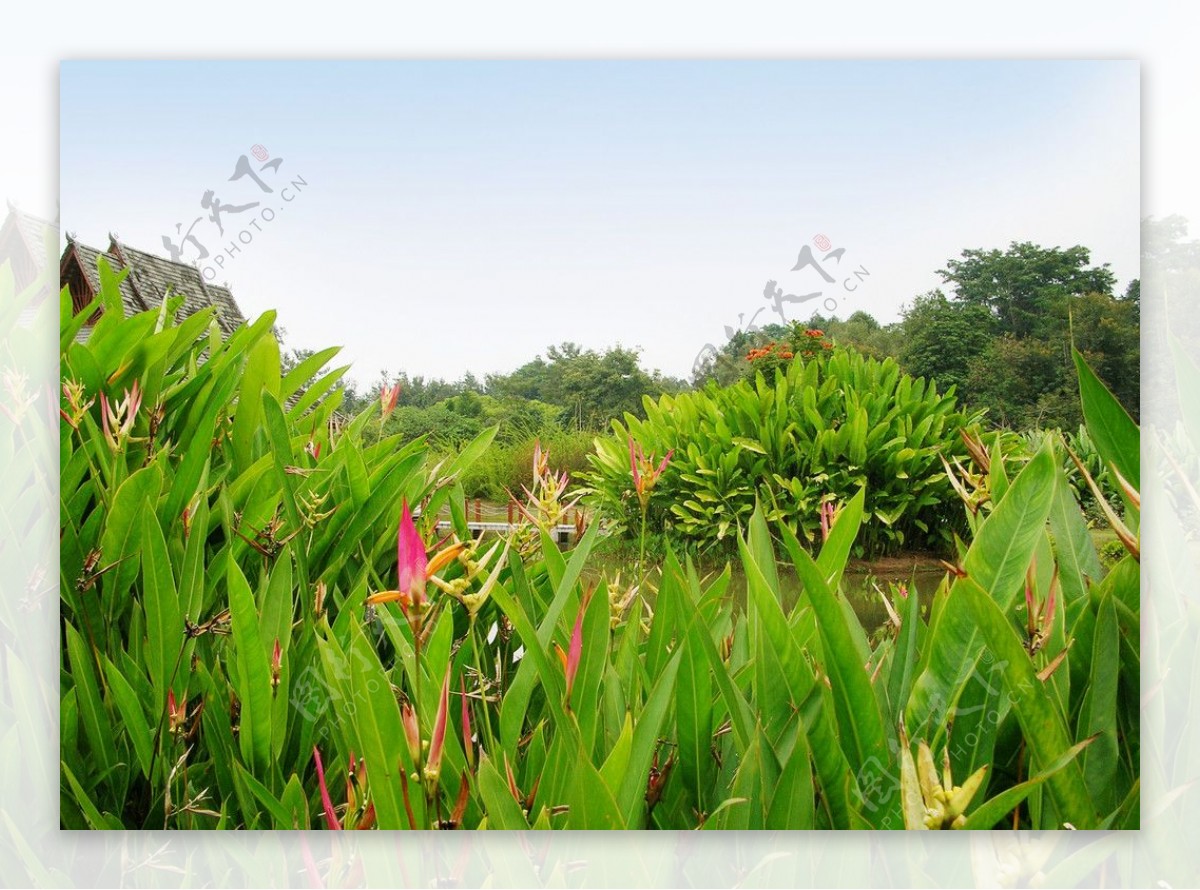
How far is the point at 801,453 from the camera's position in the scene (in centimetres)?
173

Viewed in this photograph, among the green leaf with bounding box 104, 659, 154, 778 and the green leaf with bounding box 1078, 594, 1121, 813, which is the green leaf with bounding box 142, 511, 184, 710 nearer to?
the green leaf with bounding box 104, 659, 154, 778

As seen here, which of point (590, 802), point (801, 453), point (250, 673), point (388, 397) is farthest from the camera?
point (801, 453)

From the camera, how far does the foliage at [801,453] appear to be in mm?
1547

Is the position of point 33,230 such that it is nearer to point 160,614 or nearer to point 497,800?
point 160,614

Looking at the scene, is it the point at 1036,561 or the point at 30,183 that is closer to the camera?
the point at 1036,561

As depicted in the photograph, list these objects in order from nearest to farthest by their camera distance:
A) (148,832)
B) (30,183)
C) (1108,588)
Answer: (1108,588) < (148,832) < (30,183)

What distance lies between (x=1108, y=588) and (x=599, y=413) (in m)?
0.86

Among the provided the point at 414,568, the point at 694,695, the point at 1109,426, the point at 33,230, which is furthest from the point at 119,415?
the point at 1109,426

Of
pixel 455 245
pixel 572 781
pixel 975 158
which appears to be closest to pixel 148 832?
pixel 572 781

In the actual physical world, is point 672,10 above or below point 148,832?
above

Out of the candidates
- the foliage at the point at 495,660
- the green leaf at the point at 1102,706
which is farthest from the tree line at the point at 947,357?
the green leaf at the point at 1102,706

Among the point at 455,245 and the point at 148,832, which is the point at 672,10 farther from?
the point at 148,832

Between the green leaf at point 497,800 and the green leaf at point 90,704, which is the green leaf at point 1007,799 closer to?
the green leaf at point 497,800

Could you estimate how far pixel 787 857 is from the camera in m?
0.86
